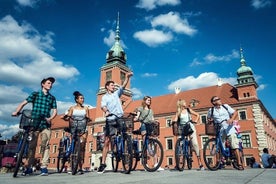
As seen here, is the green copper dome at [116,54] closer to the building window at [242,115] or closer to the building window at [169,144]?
the building window at [169,144]

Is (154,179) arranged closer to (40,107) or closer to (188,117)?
(40,107)

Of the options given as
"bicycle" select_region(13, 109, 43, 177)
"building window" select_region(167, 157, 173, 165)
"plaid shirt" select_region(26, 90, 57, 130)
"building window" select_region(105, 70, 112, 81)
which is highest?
"building window" select_region(105, 70, 112, 81)

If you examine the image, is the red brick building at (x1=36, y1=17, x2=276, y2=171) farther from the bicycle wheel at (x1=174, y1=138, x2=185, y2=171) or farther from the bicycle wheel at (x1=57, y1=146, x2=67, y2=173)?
the bicycle wheel at (x1=174, y1=138, x2=185, y2=171)

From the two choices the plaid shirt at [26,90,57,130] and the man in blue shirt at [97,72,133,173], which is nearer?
the plaid shirt at [26,90,57,130]

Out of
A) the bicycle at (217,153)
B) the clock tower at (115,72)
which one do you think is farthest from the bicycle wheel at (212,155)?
the clock tower at (115,72)

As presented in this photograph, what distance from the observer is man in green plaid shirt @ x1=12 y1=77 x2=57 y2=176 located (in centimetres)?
512

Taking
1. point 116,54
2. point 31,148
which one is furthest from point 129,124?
point 116,54

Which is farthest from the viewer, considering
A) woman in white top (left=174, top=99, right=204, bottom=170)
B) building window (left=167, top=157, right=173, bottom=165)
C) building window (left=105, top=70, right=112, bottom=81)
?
building window (left=105, top=70, right=112, bottom=81)

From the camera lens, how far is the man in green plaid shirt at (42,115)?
5.12 meters

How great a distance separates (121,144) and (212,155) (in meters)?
2.75

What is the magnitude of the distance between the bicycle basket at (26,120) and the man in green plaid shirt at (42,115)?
0.35 ft

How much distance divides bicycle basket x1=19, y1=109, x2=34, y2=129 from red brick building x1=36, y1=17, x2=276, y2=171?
15752 mm

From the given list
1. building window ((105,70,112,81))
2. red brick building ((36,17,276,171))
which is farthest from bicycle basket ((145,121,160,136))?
building window ((105,70,112,81))

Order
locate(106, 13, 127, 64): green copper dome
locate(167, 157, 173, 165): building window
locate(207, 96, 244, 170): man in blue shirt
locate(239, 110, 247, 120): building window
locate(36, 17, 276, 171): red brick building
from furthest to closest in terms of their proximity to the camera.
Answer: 1. locate(106, 13, 127, 64): green copper dome
2. locate(167, 157, 173, 165): building window
3. locate(239, 110, 247, 120): building window
4. locate(36, 17, 276, 171): red brick building
5. locate(207, 96, 244, 170): man in blue shirt
